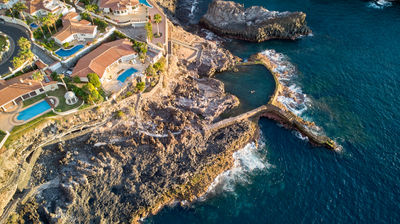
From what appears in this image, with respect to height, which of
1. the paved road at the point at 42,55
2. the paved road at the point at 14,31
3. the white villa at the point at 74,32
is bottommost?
the paved road at the point at 42,55

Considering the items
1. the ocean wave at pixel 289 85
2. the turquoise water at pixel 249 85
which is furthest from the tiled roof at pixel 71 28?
the ocean wave at pixel 289 85

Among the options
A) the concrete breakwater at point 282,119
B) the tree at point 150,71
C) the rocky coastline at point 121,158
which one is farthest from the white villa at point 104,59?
the concrete breakwater at point 282,119


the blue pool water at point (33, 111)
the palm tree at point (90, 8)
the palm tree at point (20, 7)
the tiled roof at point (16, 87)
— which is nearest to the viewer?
the blue pool water at point (33, 111)

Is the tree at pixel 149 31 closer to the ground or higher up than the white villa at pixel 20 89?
higher up

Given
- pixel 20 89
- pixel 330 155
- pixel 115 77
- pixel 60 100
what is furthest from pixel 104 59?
pixel 330 155

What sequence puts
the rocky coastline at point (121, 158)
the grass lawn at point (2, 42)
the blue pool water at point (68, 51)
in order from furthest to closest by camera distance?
the blue pool water at point (68, 51), the grass lawn at point (2, 42), the rocky coastline at point (121, 158)

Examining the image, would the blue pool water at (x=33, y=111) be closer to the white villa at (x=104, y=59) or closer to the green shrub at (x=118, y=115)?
the white villa at (x=104, y=59)

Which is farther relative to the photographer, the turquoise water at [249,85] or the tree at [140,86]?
the turquoise water at [249,85]
